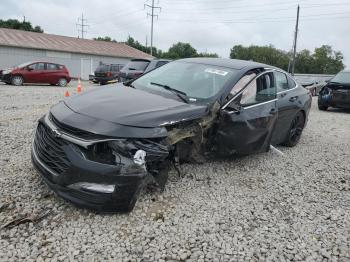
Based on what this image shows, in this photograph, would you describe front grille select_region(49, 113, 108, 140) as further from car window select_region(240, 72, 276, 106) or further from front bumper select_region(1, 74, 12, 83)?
front bumper select_region(1, 74, 12, 83)

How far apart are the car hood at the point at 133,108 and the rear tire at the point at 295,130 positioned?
298cm

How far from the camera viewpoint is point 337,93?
12492 millimetres

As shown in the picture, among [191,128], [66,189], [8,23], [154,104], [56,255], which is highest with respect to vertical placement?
[8,23]

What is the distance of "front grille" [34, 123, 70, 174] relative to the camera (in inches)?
131

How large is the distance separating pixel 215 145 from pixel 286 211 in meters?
1.15

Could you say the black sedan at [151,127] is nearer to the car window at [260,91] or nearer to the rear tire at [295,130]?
the car window at [260,91]

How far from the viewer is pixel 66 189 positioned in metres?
3.32

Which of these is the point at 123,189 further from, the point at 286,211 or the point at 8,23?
Answer: the point at 8,23

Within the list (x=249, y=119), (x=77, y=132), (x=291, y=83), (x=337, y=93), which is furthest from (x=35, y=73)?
(x=77, y=132)

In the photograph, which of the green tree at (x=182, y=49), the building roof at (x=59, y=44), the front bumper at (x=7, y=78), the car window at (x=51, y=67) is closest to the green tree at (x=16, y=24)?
the building roof at (x=59, y=44)

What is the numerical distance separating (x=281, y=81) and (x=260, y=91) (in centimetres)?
115

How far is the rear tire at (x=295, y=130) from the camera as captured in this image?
260 inches

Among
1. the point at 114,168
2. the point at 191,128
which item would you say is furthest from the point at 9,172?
the point at 191,128

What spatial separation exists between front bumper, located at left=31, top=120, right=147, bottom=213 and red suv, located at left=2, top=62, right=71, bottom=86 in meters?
17.3
